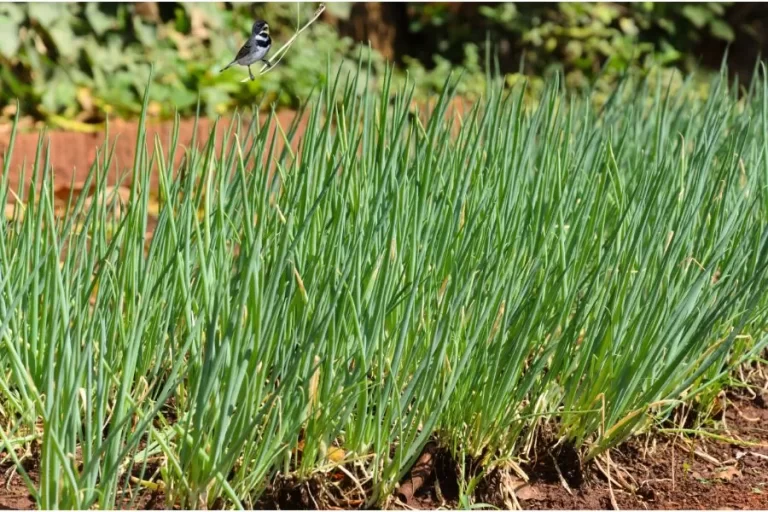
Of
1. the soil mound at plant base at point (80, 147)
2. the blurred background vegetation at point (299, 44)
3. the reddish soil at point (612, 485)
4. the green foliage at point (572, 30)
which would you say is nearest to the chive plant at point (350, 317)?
the reddish soil at point (612, 485)

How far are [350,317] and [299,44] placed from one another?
14.6 feet

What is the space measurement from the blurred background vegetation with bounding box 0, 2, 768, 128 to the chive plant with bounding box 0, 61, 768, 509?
1.89 metres

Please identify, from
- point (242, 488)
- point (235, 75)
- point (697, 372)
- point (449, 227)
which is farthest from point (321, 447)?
point (235, 75)

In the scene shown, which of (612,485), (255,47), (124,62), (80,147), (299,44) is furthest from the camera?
(299,44)

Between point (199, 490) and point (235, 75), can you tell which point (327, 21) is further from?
point (199, 490)

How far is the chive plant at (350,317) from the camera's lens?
55.6 inches

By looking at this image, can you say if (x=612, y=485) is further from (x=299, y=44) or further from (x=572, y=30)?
(x=572, y=30)

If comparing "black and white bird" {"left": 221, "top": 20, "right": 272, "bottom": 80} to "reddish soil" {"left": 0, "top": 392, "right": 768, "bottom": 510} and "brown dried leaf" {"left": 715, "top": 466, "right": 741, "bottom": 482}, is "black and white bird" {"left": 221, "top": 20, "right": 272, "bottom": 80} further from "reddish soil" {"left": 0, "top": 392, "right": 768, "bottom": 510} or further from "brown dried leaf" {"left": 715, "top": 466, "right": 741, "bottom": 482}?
"brown dried leaf" {"left": 715, "top": 466, "right": 741, "bottom": 482}

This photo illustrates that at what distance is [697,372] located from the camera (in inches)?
66.8

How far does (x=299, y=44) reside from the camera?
19.4ft

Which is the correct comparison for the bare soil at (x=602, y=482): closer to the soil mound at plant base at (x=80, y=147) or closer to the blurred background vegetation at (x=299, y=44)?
the blurred background vegetation at (x=299, y=44)

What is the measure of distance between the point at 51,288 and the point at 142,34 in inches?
164

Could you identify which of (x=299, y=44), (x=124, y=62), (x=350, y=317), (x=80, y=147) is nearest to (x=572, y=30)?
(x=299, y=44)

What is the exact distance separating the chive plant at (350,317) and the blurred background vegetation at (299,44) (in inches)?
74.3
